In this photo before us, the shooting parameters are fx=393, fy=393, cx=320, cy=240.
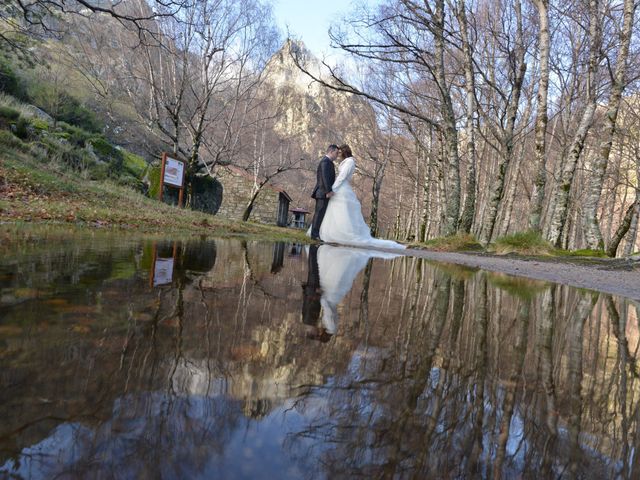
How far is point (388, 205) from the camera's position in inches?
1849

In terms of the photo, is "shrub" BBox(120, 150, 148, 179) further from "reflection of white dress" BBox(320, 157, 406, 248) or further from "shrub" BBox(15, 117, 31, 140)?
"reflection of white dress" BBox(320, 157, 406, 248)

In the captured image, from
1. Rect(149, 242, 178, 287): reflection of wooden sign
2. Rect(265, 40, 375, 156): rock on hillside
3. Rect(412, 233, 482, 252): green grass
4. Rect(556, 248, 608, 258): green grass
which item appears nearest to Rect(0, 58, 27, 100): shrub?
Rect(265, 40, 375, 156): rock on hillside

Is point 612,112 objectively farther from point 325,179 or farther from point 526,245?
point 325,179

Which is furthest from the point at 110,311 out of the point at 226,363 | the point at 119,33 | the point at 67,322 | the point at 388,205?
the point at 388,205

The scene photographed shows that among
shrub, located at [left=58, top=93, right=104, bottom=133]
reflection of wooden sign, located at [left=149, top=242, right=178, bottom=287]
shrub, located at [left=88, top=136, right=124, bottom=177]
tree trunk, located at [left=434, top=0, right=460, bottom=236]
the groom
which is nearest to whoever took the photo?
reflection of wooden sign, located at [left=149, top=242, right=178, bottom=287]

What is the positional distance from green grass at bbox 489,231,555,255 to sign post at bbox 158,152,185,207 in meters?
12.0

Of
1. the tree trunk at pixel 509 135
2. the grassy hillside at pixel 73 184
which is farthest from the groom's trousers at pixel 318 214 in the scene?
the tree trunk at pixel 509 135

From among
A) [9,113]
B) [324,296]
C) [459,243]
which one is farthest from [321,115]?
[324,296]

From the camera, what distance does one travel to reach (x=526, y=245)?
891 cm

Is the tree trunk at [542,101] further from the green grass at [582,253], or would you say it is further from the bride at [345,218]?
the bride at [345,218]

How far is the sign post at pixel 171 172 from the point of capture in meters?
15.4

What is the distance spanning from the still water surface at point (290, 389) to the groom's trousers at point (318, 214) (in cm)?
749

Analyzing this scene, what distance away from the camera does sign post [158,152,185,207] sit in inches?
608

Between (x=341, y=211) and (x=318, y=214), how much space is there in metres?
0.58
